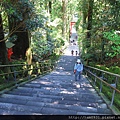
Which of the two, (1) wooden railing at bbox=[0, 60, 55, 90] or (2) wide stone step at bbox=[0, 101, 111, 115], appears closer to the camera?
(2) wide stone step at bbox=[0, 101, 111, 115]

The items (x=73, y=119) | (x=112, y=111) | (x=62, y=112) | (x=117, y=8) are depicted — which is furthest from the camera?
(x=117, y=8)

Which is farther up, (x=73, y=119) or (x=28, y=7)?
(x=28, y=7)

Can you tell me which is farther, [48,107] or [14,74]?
[14,74]

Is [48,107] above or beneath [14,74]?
beneath

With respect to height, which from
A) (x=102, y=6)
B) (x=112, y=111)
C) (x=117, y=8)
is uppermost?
(x=102, y=6)

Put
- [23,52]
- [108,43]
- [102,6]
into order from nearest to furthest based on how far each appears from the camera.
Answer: [23,52] < [108,43] < [102,6]

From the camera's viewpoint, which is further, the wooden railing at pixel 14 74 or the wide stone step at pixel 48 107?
the wooden railing at pixel 14 74

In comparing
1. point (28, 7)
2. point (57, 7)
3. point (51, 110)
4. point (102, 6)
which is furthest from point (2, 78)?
point (57, 7)

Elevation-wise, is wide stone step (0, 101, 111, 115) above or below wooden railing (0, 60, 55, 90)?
below

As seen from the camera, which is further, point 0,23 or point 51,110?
point 0,23

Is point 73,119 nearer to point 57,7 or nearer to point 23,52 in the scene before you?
point 23,52

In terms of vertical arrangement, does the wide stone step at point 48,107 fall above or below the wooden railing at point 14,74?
below

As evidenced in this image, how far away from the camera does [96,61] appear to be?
12086 millimetres

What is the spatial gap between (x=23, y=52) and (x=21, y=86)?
4.22 meters
